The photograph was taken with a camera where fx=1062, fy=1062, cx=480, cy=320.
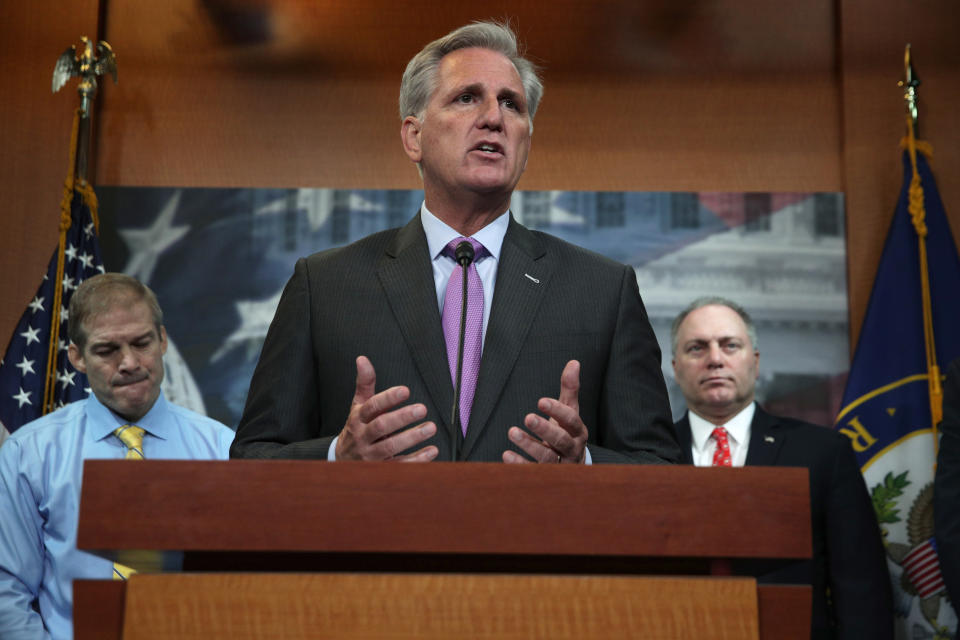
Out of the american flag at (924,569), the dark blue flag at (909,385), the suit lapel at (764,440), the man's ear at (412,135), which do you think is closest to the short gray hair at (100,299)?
the man's ear at (412,135)

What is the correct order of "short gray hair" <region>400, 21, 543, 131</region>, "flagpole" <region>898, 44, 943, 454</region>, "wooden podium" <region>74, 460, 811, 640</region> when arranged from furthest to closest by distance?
1. "flagpole" <region>898, 44, 943, 454</region>
2. "short gray hair" <region>400, 21, 543, 131</region>
3. "wooden podium" <region>74, 460, 811, 640</region>

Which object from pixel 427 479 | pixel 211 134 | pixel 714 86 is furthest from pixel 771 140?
pixel 427 479

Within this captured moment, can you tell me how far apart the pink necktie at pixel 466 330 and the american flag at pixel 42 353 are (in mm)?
2541

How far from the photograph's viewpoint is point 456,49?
1986 mm

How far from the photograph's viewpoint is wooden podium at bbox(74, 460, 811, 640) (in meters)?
1.05

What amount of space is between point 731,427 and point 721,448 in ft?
0.28

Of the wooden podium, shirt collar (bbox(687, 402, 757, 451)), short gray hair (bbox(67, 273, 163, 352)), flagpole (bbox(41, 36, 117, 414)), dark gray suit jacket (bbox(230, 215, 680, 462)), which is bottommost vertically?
the wooden podium

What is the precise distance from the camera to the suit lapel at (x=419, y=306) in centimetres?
163

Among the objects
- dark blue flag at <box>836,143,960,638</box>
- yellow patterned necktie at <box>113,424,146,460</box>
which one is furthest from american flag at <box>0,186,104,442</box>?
dark blue flag at <box>836,143,960,638</box>

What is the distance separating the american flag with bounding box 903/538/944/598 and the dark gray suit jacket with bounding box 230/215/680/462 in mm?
2338

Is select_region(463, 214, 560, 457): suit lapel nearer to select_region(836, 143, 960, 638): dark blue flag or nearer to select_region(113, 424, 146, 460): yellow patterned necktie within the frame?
select_region(113, 424, 146, 460): yellow patterned necktie

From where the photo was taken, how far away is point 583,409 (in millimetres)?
1698

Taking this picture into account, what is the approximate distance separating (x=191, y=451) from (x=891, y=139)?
2.94m

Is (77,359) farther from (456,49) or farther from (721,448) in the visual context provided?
(721,448)
